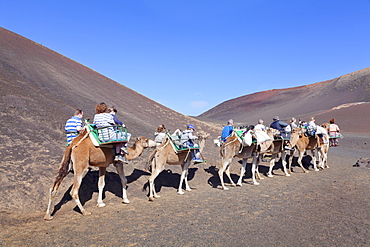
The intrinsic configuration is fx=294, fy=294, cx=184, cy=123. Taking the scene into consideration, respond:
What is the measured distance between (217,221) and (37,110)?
1208cm

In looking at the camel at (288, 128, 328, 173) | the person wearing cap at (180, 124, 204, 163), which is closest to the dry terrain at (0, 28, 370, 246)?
the camel at (288, 128, 328, 173)

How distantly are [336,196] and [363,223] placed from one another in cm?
267

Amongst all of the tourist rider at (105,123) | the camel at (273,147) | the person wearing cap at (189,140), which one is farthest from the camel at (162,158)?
the camel at (273,147)

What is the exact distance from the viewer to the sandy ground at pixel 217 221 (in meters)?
5.65

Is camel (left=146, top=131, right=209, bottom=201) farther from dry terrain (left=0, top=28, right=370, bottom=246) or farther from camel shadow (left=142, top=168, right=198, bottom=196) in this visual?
camel shadow (left=142, top=168, right=198, bottom=196)

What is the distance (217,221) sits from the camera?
269 inches

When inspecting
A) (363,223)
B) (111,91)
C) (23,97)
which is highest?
(111,91)

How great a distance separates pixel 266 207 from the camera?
7977 millimetres

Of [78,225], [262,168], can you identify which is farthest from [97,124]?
[262,168]

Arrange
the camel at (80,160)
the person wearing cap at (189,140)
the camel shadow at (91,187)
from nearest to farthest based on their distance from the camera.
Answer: the camel at (80,160) → the camel shadow at (91,187) → the person wearing cap at (189,140)

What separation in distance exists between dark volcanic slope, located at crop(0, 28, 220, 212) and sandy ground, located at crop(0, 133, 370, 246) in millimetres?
1523

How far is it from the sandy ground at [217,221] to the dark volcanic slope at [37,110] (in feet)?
5.00

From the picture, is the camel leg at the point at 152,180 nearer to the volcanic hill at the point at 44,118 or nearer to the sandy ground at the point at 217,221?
the sandy ground at the point at 217,221

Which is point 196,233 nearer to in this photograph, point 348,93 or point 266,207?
point 266,207
